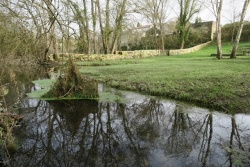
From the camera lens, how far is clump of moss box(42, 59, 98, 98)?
7949 mm

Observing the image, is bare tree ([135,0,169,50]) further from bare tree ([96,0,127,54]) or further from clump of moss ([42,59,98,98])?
clump of moss ([42,59,98,98])

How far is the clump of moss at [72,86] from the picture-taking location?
795 cm

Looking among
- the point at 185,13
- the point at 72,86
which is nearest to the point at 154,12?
the point at 185,13

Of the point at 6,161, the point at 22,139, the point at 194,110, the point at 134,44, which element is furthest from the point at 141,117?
the point at 134,44

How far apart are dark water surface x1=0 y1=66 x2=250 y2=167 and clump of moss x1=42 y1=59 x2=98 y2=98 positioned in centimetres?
99

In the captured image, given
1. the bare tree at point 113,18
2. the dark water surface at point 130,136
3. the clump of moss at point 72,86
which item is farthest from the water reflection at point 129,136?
the bare tree at point 113,18

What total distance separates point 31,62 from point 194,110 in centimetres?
1823

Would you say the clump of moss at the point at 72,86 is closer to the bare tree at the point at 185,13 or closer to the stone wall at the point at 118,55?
the stone wall at the point at 118,55

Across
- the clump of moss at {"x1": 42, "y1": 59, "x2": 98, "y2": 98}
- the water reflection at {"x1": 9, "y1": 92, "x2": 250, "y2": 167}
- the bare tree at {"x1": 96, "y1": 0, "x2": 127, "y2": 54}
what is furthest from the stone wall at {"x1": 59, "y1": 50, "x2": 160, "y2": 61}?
the water reflection at {"x1": 9, "y1": 92, "x2": 250, "y2": 167}

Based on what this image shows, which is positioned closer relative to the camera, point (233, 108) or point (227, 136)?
point (227, 136)

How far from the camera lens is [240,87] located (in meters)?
7.32

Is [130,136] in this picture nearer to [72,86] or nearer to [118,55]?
[72,86]

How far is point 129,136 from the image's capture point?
4.74 metres

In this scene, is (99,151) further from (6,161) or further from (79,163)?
(6,161)
